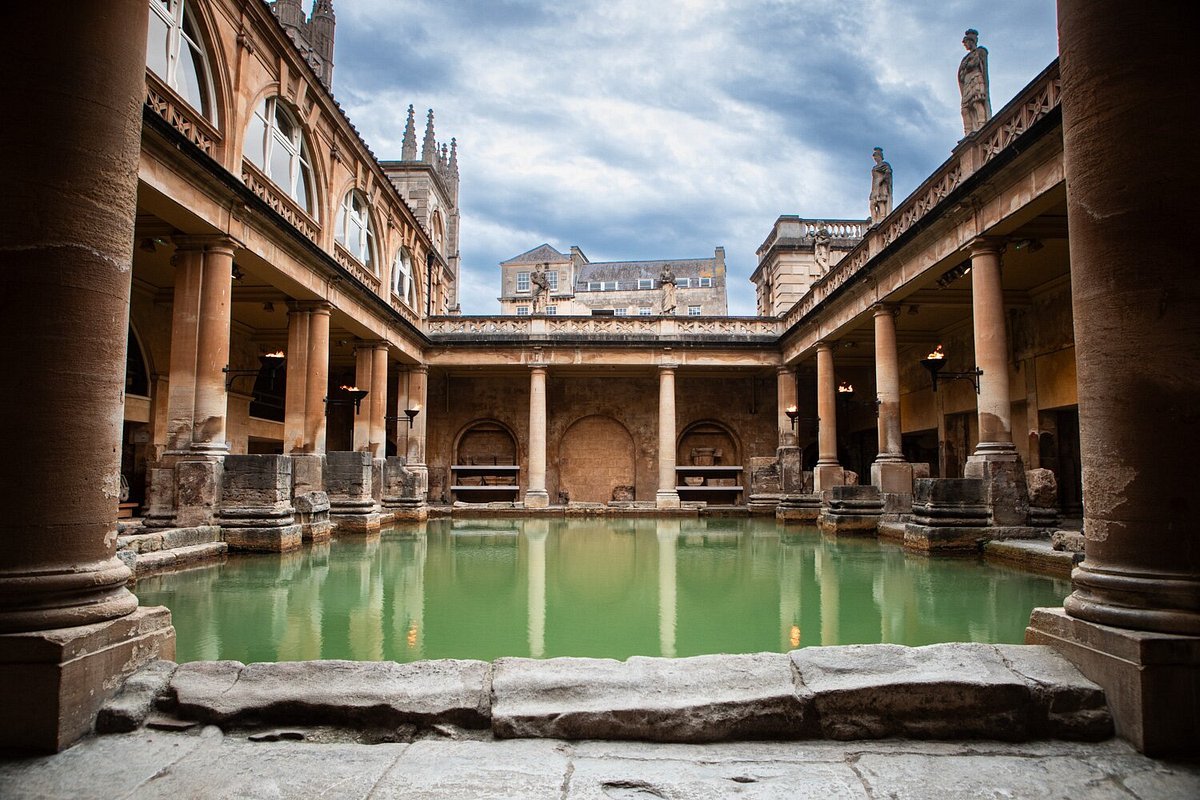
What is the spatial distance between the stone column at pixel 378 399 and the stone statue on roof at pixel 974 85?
14.7m

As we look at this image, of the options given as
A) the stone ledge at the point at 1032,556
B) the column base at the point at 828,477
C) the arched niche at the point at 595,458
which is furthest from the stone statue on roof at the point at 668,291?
the stone ledge at the point at 1032,556

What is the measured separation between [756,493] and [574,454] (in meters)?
8.79

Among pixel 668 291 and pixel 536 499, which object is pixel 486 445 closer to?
pixel 536 499

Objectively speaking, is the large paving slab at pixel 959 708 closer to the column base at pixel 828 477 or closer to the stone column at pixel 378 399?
the column base at pixel 828 477

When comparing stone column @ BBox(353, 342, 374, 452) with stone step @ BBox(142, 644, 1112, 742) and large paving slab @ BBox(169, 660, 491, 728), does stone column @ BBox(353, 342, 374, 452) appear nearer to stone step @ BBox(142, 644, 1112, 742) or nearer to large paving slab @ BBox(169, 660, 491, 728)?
large paving slab @ BBox(169, 660, 491, 728)

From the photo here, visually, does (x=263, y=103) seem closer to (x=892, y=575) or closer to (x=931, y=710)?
(x=892, y=575)

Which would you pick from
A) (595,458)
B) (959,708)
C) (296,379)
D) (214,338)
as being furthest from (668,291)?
(959,708)

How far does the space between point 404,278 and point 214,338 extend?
1224cm

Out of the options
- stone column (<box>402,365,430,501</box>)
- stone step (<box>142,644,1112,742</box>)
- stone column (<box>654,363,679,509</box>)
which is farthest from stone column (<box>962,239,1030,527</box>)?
stone column (<box>402,365,430,501</box>)

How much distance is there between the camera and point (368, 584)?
8.08 metres

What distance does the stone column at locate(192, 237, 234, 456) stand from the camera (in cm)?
1104

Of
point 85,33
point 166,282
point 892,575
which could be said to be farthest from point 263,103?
point 892,575

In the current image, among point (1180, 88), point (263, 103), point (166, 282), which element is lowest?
point (1180, 88)

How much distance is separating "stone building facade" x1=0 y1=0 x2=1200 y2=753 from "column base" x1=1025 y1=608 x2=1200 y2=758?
0.01m
